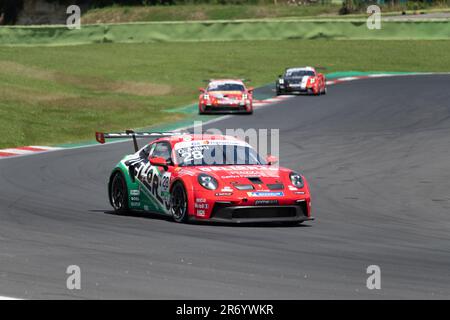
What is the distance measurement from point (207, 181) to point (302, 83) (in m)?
29.4

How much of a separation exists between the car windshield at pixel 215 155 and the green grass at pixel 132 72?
1447 cm

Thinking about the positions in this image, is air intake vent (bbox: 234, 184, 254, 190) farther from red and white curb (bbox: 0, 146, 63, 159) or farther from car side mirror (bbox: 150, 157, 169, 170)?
red and white curb (bbox: 0, 146, 63, 159)

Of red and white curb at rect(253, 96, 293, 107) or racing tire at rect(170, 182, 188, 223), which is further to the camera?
red and white curb at rect(253, 96, 293, 107)

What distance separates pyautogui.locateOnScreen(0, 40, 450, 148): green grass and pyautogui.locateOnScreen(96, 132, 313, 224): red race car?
1376 cm

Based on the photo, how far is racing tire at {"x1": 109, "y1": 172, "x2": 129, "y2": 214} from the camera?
17375mm

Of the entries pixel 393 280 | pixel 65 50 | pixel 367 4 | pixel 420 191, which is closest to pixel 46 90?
pixel 65 50

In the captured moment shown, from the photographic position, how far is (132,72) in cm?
5353

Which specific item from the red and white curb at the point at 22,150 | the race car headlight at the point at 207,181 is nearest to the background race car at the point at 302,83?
the red and white curb at the point at 22,150

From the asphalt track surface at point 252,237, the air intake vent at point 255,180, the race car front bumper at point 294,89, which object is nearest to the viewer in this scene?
the asphalt track surface at point 252,237

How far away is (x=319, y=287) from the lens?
10.2 meters

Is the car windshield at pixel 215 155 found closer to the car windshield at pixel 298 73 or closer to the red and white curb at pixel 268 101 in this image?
the red and white curb at pixel 268 101

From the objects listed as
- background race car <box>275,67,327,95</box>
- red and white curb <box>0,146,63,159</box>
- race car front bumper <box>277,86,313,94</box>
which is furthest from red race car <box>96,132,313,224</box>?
race car front bumper <box>277,86,313,94</box>

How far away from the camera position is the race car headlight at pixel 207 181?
50.8ft
